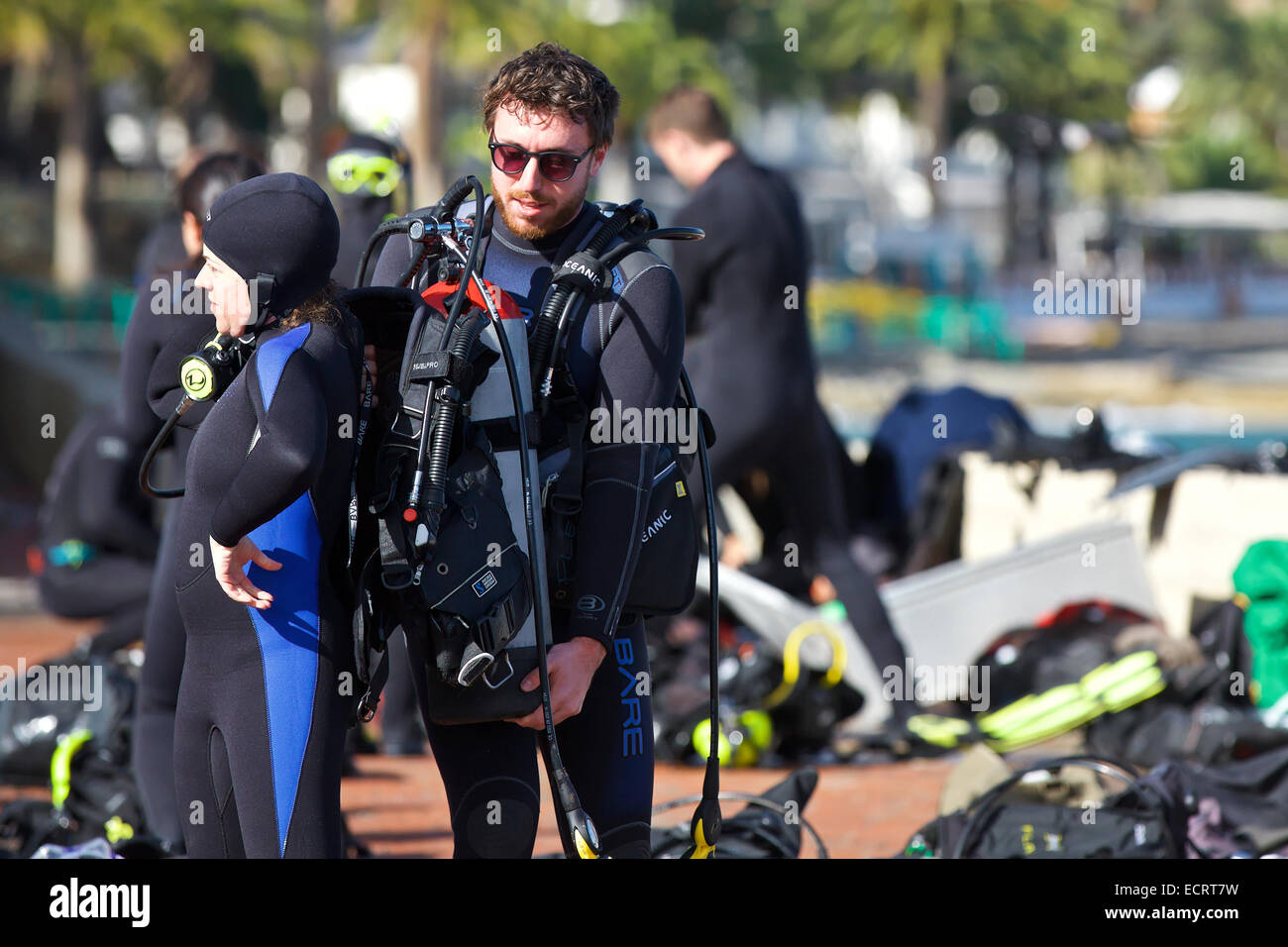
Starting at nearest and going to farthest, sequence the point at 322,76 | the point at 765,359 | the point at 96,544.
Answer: the point at 96,544 < the point at 765,359 < the point at 322,76

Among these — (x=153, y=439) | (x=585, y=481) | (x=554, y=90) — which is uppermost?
(x=554, y=90)

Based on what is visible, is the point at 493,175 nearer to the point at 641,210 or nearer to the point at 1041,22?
the point at 641,210

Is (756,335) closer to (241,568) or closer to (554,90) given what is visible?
(554,90)

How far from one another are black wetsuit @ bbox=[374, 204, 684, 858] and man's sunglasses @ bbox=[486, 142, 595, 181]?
0.45 ft

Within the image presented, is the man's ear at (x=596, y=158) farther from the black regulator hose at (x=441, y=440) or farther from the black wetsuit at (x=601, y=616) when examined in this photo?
the black regulator hose at (x=441, y=440)

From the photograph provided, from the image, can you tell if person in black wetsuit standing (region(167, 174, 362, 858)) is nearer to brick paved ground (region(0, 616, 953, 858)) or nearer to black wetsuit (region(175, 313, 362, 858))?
black wetsuit (region(175, 313, 362, 858))

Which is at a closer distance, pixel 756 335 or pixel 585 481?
pixel 585 481

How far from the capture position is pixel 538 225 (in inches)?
118

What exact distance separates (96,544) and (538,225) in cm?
342

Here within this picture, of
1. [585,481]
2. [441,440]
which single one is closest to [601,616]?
[585,481]

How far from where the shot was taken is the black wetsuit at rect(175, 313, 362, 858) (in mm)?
2727

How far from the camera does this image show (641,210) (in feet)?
10.1

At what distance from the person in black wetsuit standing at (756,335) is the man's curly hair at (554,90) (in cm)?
296

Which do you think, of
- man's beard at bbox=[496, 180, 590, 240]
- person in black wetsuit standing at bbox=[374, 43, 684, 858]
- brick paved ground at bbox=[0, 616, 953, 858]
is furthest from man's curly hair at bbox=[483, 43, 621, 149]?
brick paved ground at bbox=[0, 616, 953, 858]
